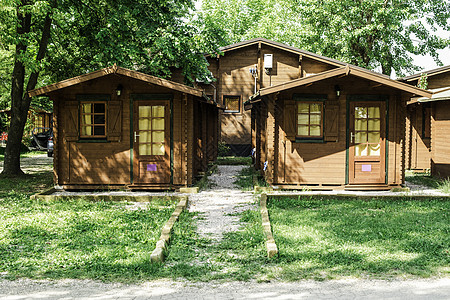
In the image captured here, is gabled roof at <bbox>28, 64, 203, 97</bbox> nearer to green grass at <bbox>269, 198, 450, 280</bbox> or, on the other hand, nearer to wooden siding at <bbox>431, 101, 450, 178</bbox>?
green grass at <bbox>269, 198, 450, 280</bbox>

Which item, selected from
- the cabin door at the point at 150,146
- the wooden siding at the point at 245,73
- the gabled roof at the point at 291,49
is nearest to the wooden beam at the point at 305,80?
the cabin door at the point at 150,146

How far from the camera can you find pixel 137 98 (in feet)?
42.4

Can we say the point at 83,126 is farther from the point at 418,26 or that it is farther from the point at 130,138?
the point at 418,26

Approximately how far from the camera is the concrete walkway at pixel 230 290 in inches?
210

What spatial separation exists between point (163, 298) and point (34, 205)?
683 cm

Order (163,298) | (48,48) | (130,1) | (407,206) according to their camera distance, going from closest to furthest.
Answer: (163,298), (407,206), (130,1), (48,48)

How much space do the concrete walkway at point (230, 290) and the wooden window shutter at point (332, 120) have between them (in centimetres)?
754

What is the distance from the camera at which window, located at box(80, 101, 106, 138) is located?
13062 millimetres

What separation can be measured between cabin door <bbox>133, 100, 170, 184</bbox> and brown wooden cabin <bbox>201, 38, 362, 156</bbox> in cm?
1177

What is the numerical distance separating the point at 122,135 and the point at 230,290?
826cm

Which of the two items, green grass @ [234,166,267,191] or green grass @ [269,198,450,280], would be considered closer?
Answer: green grass @ [269,198,450,280]

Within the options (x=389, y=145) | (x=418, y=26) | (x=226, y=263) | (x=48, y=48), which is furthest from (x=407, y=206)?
(x=418, y=26)

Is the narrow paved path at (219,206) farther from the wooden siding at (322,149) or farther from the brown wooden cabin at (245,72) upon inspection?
the brown wooden cabin at (245,72)

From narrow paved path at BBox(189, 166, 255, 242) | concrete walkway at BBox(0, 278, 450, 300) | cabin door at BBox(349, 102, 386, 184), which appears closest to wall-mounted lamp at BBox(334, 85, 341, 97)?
cabin door at BBox(349, 102, 386, 184)
